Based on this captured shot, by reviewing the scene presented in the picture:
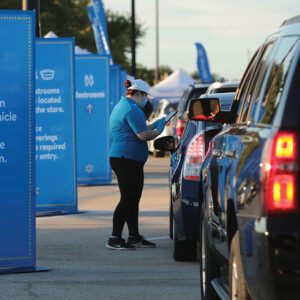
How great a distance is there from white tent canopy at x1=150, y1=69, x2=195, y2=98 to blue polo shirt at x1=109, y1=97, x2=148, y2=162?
43185mm

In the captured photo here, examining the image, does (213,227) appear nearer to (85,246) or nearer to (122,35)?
(85,246)

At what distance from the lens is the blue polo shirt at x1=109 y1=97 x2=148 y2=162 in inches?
520

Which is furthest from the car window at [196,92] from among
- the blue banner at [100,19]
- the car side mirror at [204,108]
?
the car side mirror at [204,108]

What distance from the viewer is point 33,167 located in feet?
36.7

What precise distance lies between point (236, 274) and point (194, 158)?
194 inches

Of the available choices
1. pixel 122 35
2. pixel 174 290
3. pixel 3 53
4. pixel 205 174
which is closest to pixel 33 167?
pixel 3 53

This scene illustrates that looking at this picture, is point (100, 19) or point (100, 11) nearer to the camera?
point (100, 11)

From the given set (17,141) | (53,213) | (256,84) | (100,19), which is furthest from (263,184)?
(100,19)

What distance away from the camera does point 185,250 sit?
472 inches

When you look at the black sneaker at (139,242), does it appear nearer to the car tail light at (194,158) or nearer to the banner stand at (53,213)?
the car tail light at (194,158)

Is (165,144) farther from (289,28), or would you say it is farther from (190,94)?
(190,94)

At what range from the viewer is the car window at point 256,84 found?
7.04 metres

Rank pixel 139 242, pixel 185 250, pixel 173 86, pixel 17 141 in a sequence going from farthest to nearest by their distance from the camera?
1. pixel 173 86
2. pixel 139 242
3. pixel 185 250
4. pixel 17 141

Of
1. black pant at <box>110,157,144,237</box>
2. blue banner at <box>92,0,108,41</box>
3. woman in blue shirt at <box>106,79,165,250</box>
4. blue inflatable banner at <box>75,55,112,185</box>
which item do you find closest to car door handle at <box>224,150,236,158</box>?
woman in blue shirt at <box>106,79,165,250</box>
